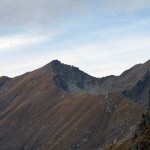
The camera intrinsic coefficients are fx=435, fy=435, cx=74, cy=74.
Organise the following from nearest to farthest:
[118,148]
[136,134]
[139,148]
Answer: [139,148], [136,134], [118,148]

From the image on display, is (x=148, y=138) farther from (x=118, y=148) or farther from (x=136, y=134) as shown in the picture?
(x=118, y=148)

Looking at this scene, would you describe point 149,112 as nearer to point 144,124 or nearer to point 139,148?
point 144,124

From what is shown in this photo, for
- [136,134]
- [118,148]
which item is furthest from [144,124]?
[118,148]

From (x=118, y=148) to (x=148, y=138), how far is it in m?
24.6

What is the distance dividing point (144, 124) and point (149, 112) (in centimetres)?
412

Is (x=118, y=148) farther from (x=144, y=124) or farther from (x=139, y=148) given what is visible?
(x=139, y=148)

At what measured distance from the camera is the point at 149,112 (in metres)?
123

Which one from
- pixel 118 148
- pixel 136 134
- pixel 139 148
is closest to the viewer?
pixel 139 148

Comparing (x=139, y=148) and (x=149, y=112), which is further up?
(x=149, y=112)

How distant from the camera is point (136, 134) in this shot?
120m

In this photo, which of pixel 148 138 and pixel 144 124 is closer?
pixel 148 138

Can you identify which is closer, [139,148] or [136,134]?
[139,148]

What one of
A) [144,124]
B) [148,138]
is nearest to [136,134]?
[144,124]

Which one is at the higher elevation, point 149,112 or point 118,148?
point 149,112
